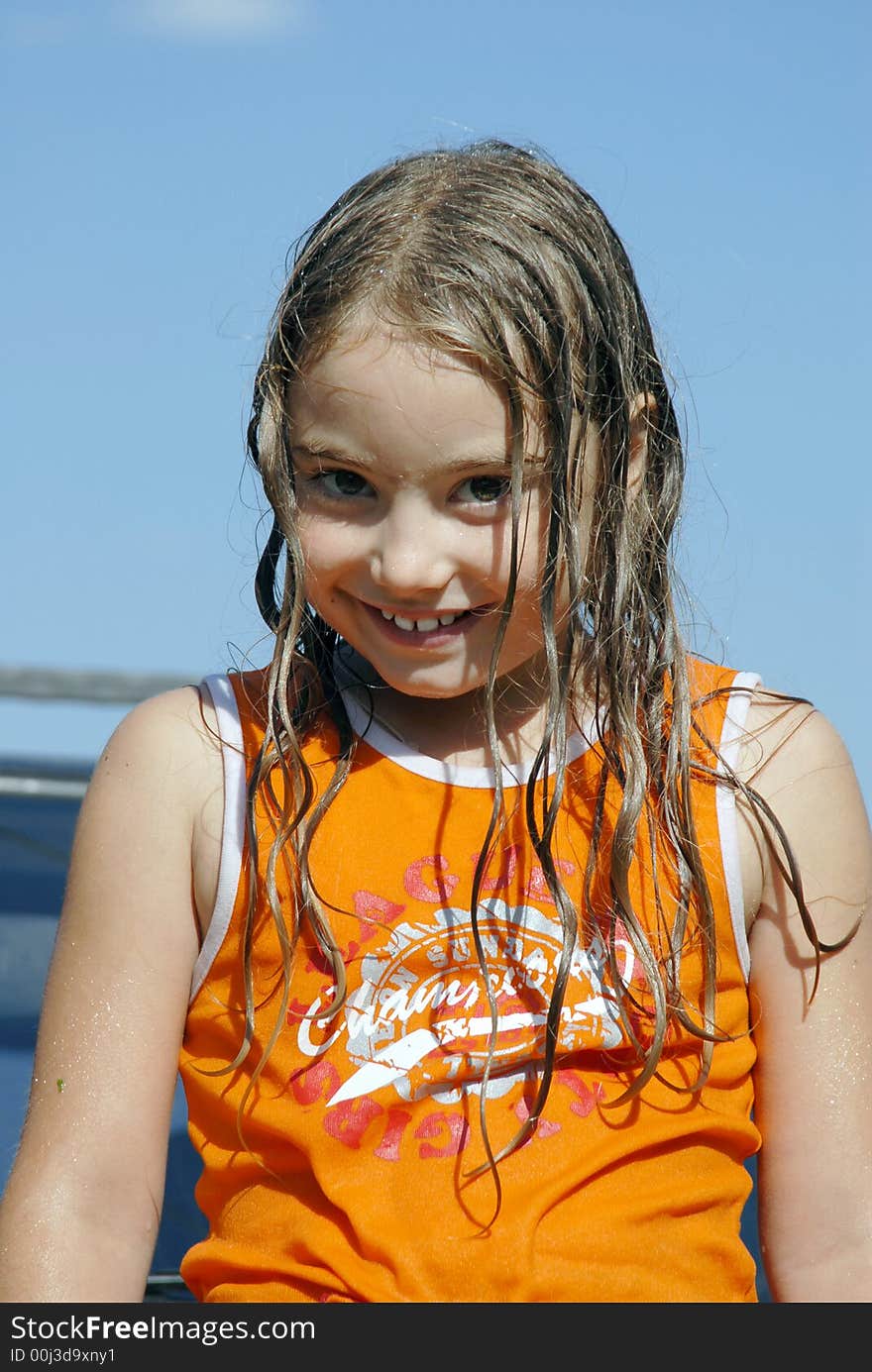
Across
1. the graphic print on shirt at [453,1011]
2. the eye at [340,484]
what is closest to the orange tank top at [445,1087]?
the graphic print on shirt at [453,1011]

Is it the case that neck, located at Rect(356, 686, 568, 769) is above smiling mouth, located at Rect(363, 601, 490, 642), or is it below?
below

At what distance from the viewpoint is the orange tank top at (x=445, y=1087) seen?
5.37ft

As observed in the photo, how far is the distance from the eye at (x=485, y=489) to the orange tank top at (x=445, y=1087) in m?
0.32

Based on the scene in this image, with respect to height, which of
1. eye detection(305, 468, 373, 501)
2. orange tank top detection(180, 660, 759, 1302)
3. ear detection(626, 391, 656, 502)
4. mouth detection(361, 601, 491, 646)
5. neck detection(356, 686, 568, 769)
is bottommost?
orange tank top detection(180, 660, 759, 1302)

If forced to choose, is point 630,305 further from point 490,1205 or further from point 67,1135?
point 67,1135

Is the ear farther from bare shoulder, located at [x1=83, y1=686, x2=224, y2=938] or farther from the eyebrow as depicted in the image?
bare shoulder, located at [x1=83, y1=686, x2=224, y2=938]

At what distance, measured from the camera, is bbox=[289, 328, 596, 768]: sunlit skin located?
5.24 feet

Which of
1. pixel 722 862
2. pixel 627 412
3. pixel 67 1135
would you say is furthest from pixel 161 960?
pixel 627 412

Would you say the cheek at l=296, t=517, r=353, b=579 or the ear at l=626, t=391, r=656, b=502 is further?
the ear at l=626, t=391, r=656, b=502

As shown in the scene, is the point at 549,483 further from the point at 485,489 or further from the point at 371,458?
the point at 371,458

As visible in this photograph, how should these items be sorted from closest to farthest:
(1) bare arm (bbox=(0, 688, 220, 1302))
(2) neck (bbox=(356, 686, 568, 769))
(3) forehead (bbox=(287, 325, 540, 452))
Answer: (3) forehead (bbox=(287, 325, 540, 452))
(1) bare arm (bbox=(0, 688, 220, 1302))
(2) neck (bbox=(356, 686, 568, 769))

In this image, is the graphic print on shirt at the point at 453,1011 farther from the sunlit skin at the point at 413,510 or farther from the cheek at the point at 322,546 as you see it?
the cheek at the point at 322,546

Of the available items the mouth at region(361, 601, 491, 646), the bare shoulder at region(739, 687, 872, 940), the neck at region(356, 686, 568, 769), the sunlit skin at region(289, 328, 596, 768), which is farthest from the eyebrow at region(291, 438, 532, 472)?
the bare shoulder at region(739, 687, 872, 940)

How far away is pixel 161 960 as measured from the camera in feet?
5.75
